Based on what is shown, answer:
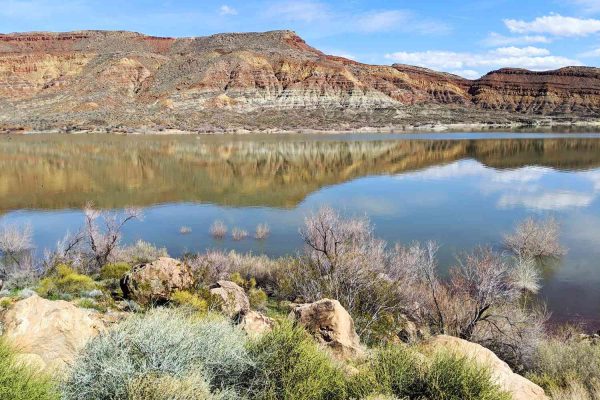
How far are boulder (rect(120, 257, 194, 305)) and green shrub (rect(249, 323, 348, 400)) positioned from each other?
5.92 meters

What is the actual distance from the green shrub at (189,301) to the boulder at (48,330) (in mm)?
2985

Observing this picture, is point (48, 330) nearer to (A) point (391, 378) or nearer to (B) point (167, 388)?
(B) point (167, 388)

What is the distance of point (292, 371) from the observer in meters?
6.12

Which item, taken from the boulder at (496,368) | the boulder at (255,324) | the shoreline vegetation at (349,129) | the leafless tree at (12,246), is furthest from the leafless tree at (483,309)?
the shoreline vegetation at (349,129)

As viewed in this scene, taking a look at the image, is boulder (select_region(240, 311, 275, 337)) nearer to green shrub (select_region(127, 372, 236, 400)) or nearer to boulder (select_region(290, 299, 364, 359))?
boulder (select_region(290, 299, 364, 359))

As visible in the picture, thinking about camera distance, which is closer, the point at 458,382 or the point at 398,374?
the point at 458,382

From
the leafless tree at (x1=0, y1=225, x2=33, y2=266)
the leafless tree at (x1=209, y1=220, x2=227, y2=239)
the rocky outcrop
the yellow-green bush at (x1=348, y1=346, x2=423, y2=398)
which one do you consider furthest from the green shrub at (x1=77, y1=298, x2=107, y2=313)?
the rocky outcrop

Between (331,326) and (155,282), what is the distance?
547 cm

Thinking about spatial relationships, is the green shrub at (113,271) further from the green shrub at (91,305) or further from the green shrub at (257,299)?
the green shrub at (257,299)

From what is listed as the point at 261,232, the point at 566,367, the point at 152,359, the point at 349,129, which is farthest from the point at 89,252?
the point at 349,129

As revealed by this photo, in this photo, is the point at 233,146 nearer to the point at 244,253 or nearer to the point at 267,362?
the point at 244,253

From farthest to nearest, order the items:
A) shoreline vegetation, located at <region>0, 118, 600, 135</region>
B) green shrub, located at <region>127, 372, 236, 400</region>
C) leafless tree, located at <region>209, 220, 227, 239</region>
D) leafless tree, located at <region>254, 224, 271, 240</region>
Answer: shoreline vegetation, located at <region>0, 118, 600, 135</region>
leafless tree, located at <region>209, 220, 227, 239</region>
leafless tree, located at <region>254, 224, 271, 240</region>
green shrub, located at <region>127, 372, 236, 400</region>

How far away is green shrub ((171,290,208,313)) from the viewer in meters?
10.4

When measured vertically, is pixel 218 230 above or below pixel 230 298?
below
